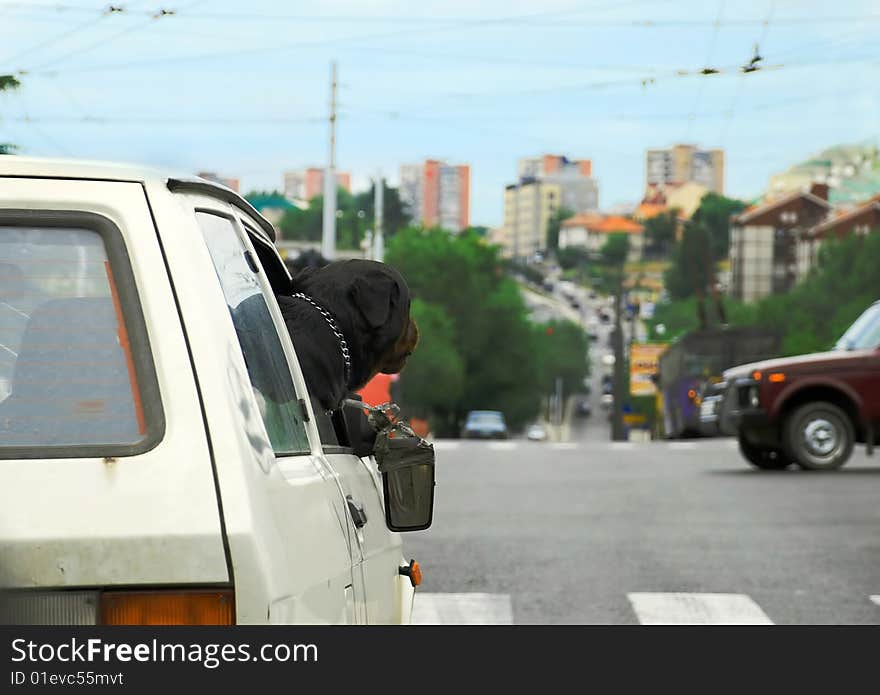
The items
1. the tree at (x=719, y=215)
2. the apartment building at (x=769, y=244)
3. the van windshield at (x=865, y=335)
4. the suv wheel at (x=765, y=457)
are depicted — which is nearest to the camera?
the van windshield at (x=865, y=335)

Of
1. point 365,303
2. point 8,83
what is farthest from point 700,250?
point 365,303

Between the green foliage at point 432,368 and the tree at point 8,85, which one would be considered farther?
the green foliage at point 432,368

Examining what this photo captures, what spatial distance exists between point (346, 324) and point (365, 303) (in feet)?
0.22

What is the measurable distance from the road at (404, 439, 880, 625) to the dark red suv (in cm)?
35

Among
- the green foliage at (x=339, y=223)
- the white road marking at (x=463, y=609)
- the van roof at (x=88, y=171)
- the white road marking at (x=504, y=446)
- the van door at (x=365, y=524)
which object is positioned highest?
the green foliage at (x=339, y=223)

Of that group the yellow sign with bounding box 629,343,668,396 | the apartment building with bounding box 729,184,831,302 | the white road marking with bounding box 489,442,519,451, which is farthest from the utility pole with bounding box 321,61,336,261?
the apartment building with bounding box 729,184,831,302

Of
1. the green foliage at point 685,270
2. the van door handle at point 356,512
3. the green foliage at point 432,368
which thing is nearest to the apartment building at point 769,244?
the green foliage at point 685,270

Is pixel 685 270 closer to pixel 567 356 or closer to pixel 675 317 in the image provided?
pixel 675 317

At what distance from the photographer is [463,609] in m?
9.84

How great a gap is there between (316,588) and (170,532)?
17.9 inches

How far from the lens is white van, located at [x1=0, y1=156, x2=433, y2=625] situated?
279 centimetres

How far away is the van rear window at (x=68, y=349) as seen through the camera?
2.90 meters

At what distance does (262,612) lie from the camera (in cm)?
280

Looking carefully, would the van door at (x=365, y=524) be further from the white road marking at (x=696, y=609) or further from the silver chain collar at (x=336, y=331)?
the white road marking at (x=696, y=609)
